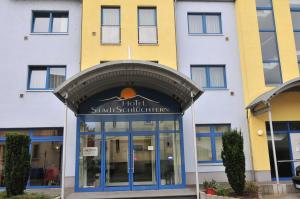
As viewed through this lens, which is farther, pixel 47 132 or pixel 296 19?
pixel 296 19

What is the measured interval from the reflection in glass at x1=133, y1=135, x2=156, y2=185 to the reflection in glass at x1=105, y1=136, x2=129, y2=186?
0.37 meters

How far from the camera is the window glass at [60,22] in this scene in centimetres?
1463

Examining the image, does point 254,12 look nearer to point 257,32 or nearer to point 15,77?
point 257,32

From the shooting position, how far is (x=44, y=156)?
1327 cm

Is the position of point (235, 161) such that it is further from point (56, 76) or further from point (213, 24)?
point (56, 76)

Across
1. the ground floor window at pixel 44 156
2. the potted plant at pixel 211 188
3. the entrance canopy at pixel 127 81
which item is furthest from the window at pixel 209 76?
the ground floor window at pixel 44 156

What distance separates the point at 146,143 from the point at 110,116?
74.1 inches

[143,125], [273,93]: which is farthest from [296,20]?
[143,125]

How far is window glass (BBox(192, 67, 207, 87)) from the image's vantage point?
14.6m

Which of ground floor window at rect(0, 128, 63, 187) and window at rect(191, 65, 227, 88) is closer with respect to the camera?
ground floor window at rect(0, 128, 63, 187)

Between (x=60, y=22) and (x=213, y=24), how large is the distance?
7.70 metres

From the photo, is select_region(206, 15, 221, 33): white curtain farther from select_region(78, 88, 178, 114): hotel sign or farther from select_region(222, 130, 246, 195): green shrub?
select_region(222, 130, 246, 195): green shrub

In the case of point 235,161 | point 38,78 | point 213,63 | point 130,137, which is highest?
point 213,63

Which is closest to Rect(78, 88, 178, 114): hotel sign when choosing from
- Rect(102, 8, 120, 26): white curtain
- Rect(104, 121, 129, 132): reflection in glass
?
Rect(104, 121, 129, 132): reflection in glass
